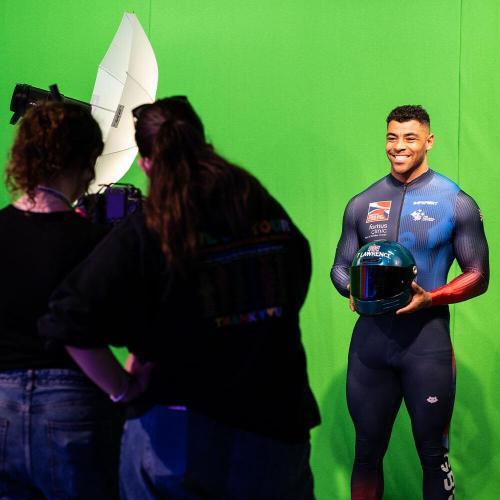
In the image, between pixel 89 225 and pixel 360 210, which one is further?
pixel 360 210

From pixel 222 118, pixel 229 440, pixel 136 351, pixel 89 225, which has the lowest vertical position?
pixel 229 440

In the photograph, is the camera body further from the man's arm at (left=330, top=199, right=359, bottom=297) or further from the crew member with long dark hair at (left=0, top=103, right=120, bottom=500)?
the man's arm at (left=330, top=199, right=359, bottom=297)

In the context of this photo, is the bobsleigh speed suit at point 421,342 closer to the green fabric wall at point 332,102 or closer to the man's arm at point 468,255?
the man's arm at point 468,255

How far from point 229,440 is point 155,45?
276 cm

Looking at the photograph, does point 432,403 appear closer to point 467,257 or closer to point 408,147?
point 467,257

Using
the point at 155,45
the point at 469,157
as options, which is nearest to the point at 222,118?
the point at 155,45

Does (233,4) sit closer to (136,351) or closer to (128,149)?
(128,149)

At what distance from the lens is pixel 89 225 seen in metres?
1.57

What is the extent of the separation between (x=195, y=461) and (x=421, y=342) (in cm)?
155

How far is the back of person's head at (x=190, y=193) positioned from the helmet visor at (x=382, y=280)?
4.04ft

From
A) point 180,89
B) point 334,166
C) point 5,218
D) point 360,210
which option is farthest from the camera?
point 180,89

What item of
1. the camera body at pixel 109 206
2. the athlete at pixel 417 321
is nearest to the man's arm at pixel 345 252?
the athlete at pixel 417 321

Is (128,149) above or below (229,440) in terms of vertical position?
above

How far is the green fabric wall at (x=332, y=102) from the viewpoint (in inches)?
131
